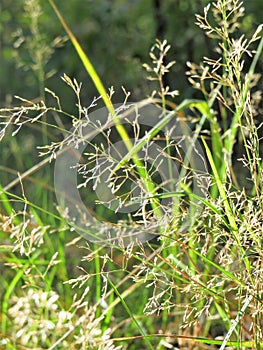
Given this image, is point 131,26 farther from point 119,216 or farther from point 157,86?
point 119,216

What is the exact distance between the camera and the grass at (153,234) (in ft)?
3.52

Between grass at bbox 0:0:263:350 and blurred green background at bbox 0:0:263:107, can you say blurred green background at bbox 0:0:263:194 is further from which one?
grass at bbox 0:0:263:350

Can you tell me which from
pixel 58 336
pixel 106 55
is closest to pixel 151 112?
pixel 106 55

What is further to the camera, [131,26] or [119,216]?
[131,26]

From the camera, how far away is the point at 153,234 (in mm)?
1689

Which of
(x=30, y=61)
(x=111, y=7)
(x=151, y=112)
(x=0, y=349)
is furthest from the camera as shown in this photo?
(x=30, y=61)

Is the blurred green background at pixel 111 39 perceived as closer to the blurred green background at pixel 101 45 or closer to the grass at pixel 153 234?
the blurred green background at pixel 101 45

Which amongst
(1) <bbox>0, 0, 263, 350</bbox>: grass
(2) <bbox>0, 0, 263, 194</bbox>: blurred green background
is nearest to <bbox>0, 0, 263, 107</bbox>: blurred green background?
(2) <bbox>0, 0, 263, 194</bbox>: blurred green background

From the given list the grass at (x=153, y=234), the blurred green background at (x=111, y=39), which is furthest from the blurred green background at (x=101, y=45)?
the grass at (x=153, y=234)

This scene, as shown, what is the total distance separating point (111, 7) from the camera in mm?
2775

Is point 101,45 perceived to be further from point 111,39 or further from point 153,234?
point 153,234

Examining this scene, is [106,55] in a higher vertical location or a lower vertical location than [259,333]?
lower

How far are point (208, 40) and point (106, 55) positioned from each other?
2.77 ft

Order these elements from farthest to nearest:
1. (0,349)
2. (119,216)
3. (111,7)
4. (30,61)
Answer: (30,61) → (111,7) → (119,216) → (0,349)
